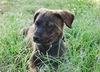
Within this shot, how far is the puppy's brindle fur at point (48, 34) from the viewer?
420 cm

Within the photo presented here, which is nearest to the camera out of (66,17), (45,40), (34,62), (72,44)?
(45,40)

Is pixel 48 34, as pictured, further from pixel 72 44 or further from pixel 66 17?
pixel 72 44

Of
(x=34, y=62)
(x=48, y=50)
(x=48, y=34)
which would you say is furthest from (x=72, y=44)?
(x=34, y=62)

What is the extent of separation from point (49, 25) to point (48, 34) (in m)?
0.14

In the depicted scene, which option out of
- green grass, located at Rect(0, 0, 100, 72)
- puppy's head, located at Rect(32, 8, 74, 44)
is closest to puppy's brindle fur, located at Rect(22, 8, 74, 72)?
puppy's head, located at Rect(32, 8, 74, 44)

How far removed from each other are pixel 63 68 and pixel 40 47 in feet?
2.16

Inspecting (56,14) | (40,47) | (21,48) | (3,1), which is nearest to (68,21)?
(56,14)

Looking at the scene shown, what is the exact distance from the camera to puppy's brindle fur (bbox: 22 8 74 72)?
420 cm

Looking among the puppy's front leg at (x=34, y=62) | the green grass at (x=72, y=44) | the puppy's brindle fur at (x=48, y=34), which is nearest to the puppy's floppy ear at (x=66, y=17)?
the puppy's brindle fur at (x=48, y=34)

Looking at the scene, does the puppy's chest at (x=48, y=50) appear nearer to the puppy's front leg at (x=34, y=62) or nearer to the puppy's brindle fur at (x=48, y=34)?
the puppy's brindle fur at (x=48, y=34)

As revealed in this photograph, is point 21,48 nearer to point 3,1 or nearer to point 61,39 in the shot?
point 61,39

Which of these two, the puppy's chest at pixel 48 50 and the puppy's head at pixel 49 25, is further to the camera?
the puppy's chest at pixel 48 50

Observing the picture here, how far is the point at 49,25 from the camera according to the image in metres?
4.27

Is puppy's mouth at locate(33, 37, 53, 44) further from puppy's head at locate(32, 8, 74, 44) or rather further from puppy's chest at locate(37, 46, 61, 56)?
puppy's chest at locate(37, 46, 61, 56)
